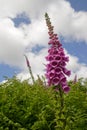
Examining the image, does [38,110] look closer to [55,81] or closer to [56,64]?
[55,81]

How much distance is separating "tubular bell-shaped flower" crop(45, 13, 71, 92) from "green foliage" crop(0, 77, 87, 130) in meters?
0.44

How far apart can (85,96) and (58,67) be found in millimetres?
1787

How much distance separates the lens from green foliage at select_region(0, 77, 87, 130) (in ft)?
25.7

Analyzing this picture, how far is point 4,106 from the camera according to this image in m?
8.23

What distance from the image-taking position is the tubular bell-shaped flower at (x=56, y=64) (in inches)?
308

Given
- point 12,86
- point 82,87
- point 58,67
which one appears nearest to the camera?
point 58,67

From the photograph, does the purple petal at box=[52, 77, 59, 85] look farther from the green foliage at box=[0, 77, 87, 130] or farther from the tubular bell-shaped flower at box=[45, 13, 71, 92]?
the green foliage at box=[0, 77, 87, 130]

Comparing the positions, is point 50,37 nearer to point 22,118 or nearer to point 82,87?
point 22,118

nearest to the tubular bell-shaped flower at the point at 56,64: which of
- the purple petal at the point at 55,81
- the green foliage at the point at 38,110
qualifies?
the purple petal at the point at 55,81

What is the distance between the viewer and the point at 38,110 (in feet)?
27.8

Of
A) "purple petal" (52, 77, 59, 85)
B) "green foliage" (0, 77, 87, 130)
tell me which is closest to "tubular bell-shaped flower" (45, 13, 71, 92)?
"purple petal" (52, 77, 59, 85)

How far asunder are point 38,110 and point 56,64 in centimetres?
115

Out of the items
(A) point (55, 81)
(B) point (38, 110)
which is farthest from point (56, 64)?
(B) point (38, 110)

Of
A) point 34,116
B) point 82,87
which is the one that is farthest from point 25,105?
point 82,87
